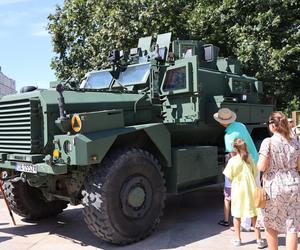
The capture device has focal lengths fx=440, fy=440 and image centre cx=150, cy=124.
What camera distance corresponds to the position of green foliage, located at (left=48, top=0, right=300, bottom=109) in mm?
13188

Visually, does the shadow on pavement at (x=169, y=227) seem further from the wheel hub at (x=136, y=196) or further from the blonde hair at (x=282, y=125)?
the blonde hair at (x=282, y=125)

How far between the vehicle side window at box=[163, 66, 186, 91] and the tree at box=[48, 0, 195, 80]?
21.0 ft

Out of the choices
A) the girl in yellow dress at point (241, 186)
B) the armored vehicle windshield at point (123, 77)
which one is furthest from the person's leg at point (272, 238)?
the armored vehicle windshield at point (123, 77)

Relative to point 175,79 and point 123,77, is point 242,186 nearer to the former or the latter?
point 175,79

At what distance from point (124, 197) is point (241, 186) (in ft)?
4.72

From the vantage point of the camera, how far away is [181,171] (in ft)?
20.8

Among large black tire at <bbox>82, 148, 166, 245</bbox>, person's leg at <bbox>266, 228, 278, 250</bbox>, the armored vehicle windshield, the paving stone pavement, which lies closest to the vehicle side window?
the armored vehicle windshield

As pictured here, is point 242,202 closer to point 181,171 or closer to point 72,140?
point 181,171

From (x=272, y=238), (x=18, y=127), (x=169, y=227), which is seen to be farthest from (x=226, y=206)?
(x=18, y=127)

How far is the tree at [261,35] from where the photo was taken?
13062 mm

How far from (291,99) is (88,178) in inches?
409

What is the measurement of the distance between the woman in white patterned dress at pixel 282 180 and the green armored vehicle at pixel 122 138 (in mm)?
1947

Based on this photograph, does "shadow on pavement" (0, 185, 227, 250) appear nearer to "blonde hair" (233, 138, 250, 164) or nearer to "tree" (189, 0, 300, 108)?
"blonde hair" (233, 138, 250, 164)

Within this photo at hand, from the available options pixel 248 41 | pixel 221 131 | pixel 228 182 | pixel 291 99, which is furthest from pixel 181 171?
Result: pixel 291 99
